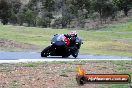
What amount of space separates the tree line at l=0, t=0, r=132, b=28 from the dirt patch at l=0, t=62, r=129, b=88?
66.2 metres

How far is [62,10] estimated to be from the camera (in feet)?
330

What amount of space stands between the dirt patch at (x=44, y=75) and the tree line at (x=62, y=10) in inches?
2608

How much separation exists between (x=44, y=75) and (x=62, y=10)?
8629 centimetres

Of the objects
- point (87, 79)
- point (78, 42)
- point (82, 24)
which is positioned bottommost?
point (82, 24)

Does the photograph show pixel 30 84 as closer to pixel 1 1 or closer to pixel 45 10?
pixel 1 1

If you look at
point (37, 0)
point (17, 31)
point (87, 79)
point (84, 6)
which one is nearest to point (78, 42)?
point (87, 79)

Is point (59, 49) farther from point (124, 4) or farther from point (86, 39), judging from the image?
point (124, 4)

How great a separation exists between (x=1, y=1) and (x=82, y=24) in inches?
700

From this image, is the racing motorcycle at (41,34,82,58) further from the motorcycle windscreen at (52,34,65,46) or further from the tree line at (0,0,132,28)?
the tree line at (0,0,132,28)

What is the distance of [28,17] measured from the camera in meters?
84.1

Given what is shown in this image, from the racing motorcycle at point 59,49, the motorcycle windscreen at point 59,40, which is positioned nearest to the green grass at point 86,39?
the racing motorcycle at point 59,49

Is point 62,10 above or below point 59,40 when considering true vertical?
below

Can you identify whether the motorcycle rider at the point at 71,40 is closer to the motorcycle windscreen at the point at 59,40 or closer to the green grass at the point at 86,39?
the motorcycle windscreen at the point at 59,40

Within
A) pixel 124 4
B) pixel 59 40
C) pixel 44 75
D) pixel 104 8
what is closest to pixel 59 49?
pixel 59 40
